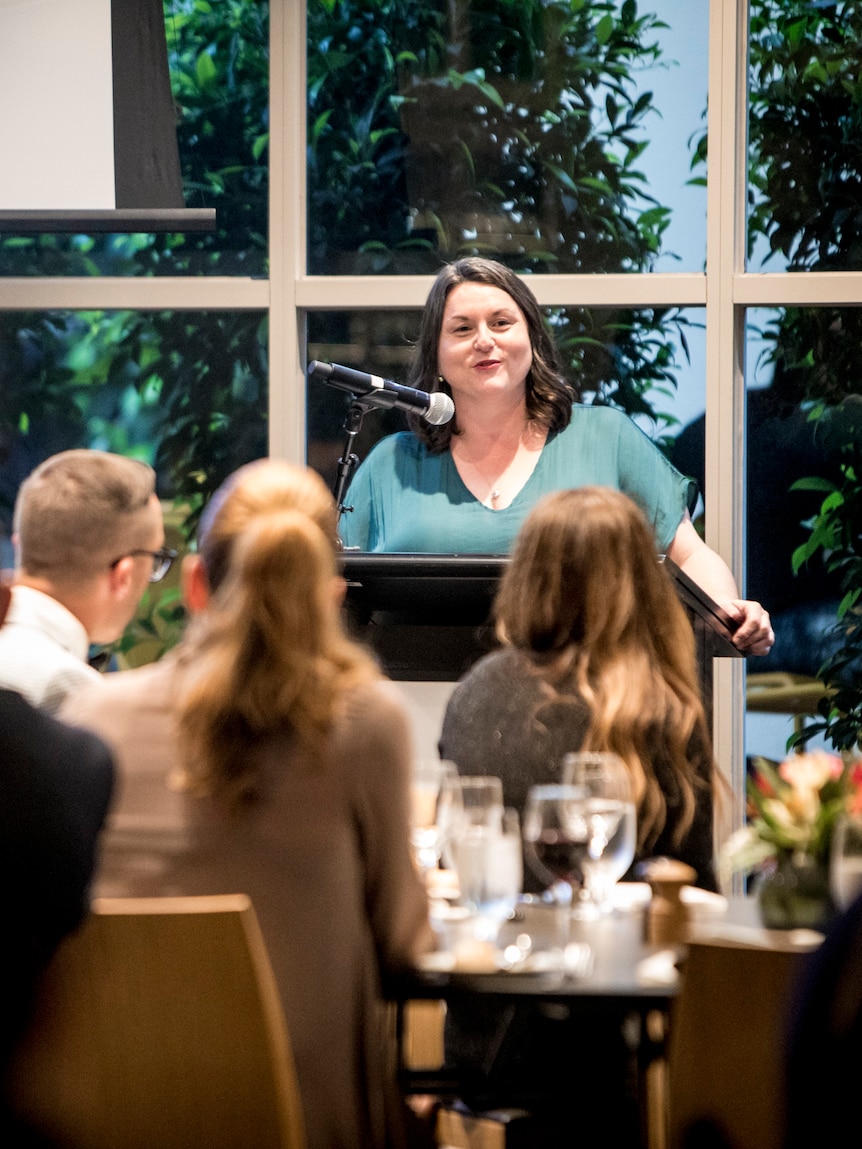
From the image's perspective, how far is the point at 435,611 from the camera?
292 centimetres

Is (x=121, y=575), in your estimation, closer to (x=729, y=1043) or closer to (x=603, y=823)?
(x=603, y=823)

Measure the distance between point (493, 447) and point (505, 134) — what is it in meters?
1.44

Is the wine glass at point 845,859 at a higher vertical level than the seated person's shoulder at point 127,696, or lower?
lower

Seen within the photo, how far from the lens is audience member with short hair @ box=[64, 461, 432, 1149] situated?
1.70 metres

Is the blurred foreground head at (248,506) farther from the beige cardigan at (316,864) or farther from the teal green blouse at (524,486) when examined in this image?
the teal green blouse at (524,486)

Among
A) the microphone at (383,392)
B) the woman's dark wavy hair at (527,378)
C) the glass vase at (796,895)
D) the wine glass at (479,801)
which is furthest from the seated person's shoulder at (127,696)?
the woman's dark wavy hair at (527,378)

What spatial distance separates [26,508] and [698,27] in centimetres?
305

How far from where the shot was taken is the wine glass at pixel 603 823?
1.86 metres

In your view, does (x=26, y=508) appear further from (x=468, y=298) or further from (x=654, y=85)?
(x=654, y=85)

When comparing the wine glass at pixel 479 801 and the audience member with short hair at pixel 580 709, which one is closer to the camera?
the wine glass at pixel 479 801

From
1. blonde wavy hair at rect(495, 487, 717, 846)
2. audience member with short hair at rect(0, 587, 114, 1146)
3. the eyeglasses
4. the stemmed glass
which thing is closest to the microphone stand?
the eyeglasses

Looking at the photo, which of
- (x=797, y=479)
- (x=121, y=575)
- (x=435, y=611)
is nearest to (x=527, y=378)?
(x=435, y=611)

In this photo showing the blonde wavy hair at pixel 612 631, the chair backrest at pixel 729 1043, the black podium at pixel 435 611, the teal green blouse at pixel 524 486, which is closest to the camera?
the chair backrest at pixel 729 1043

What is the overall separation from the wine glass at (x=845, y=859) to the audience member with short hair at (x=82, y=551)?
4.27 feet
